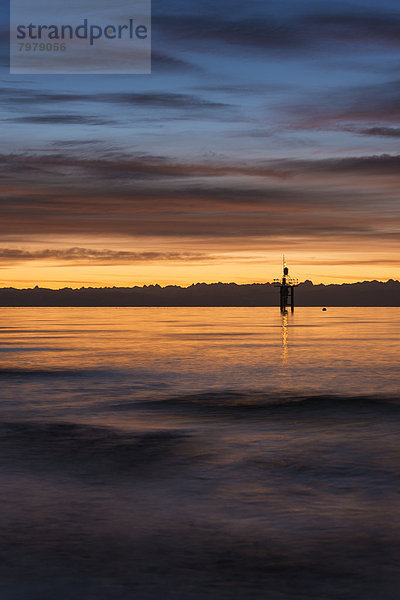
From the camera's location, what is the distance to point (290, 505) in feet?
40.1

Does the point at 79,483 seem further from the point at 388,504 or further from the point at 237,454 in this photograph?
the point at 388,504

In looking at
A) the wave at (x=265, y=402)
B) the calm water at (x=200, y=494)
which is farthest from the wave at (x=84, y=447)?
the wave at (x=265, y=402)

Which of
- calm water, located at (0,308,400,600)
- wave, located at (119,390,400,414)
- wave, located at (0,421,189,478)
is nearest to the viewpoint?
calm water, located at (0,308,400,600)

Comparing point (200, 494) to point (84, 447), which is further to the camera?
point (84, 447)

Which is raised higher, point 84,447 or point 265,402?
point 84,447

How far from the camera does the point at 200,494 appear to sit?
13133mm

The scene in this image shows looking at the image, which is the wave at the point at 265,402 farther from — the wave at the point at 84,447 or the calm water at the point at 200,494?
the wave at the point at 84,447

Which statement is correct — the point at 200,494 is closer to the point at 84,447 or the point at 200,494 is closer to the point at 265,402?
the point at 84,447

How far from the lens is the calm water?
351 inches

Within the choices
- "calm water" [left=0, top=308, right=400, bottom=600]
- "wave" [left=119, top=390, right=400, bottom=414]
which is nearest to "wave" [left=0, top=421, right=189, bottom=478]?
"calm water" [left=0, top=308, right=400, bottom=600]

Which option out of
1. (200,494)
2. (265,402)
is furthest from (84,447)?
(265,402)

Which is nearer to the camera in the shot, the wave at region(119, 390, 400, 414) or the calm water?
the calm water

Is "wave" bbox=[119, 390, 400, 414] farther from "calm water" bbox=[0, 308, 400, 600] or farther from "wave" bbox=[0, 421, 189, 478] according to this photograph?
"wave" bbox=[0, 421, 189, 478]

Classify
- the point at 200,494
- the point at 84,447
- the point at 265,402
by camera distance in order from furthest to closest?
the point at 265,402, the point at 84,447, the point at 200,494
